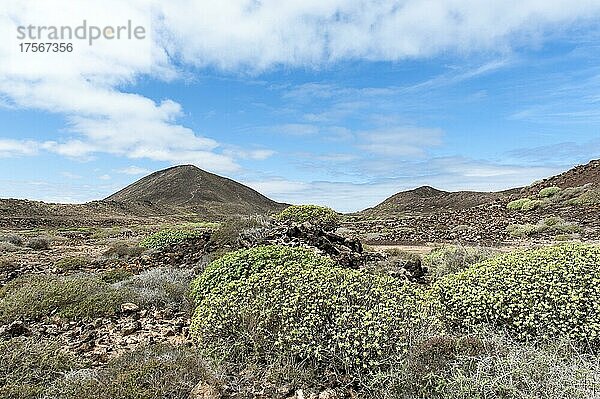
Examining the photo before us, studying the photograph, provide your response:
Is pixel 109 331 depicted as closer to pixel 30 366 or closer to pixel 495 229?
pixel 30 366

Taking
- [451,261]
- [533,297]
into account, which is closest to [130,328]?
[533,297]

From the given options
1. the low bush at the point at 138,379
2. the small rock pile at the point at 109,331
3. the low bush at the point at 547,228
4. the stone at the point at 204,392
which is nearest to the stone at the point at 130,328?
the small rock pile at the point at 109,331

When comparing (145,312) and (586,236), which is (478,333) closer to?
(145,312)

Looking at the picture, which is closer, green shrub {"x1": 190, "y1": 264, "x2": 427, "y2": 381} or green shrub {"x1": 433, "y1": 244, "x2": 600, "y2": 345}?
green shrub {"x1": 190, "y1": 264, "x2": 427, "y2": 381}

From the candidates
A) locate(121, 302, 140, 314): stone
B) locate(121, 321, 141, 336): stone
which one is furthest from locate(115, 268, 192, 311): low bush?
locate(121, 321, 141, 336): stone

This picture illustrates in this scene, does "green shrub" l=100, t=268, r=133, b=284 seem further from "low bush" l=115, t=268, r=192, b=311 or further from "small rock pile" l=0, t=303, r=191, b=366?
"small rock pile" l=0, t=303, r=191, b=366

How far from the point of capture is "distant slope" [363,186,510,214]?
39041mm

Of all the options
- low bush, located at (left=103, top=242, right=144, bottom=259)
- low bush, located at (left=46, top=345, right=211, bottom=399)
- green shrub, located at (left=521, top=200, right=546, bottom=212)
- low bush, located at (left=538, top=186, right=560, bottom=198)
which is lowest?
low bush, located at (left=46, top=345, right=211, bottom=399)

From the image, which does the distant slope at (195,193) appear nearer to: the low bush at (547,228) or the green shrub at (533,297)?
the low bush at (547,228)

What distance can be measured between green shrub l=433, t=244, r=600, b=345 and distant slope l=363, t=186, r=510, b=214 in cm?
3324

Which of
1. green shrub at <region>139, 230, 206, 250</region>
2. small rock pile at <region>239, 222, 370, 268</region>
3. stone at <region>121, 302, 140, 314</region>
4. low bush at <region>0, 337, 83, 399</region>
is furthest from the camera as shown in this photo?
green shrub at <region>139, 230, 206, 250</region>

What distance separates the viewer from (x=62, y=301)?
5.32 metres

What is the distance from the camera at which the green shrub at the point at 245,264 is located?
16.3 ft

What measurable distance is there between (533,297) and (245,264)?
9.69 ft
